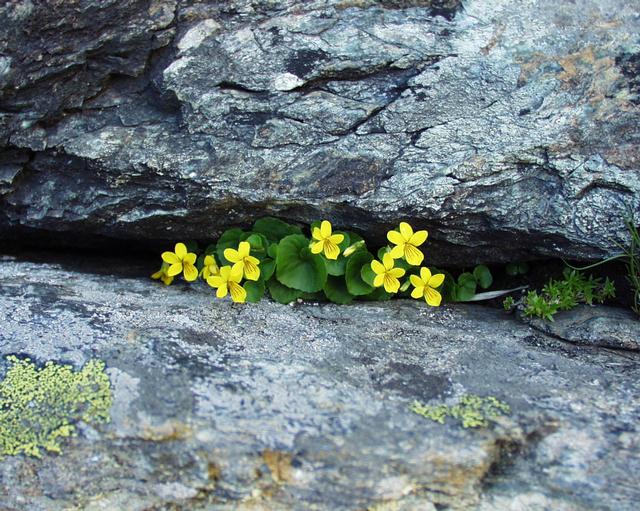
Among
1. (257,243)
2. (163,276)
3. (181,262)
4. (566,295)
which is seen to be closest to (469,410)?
(566,295)

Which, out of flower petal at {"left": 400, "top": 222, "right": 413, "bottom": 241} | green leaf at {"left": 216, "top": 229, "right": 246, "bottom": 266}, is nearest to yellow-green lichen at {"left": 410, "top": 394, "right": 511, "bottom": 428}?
flower petal at {"left": 400, "top": 222, "right": 413, "bottom": 241}

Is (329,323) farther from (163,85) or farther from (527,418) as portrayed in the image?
(163,85)

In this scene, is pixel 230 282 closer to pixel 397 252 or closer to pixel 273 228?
pixel 273 228

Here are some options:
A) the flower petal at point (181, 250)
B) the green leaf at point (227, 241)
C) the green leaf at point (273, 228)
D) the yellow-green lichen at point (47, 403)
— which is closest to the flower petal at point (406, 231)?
the green leaf at point (273, 228)


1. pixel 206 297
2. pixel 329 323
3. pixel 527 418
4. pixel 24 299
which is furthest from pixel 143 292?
pixel 527 418

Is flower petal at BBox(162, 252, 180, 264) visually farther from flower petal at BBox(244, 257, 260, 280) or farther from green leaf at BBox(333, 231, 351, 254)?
green leaf at BBox(333, 231, 351, 254)

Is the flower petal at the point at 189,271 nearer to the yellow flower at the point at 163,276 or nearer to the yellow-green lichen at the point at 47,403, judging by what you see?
the yellow flower at the point at 163,276
